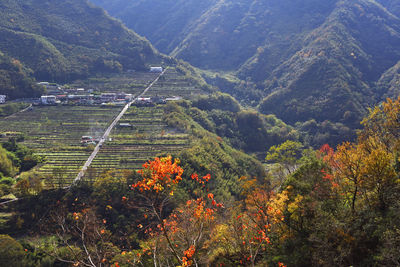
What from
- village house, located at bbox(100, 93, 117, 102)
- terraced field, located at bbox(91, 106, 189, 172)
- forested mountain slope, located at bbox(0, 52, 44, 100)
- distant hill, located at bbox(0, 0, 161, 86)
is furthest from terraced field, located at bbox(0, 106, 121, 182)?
distant hill, located at bbox(0, 0, 161, 86)

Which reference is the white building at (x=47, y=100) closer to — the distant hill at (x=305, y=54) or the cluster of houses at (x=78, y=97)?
the cluster of houses at (x=78, y=97)

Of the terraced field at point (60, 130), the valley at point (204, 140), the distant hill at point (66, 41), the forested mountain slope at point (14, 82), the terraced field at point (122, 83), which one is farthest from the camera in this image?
the distant hill at point (66, 41)

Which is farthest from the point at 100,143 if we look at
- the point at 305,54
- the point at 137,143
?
the point at 305,54

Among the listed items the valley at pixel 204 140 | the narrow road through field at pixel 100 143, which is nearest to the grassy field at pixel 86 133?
the valley at pixel 204 140

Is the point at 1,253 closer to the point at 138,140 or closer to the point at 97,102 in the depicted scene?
the point at 138,140

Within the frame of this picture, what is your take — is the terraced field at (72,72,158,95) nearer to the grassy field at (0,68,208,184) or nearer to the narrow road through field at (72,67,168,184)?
the narrow road through field at (72,67,168,184)

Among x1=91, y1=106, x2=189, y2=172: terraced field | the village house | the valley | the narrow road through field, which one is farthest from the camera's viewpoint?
the village house
